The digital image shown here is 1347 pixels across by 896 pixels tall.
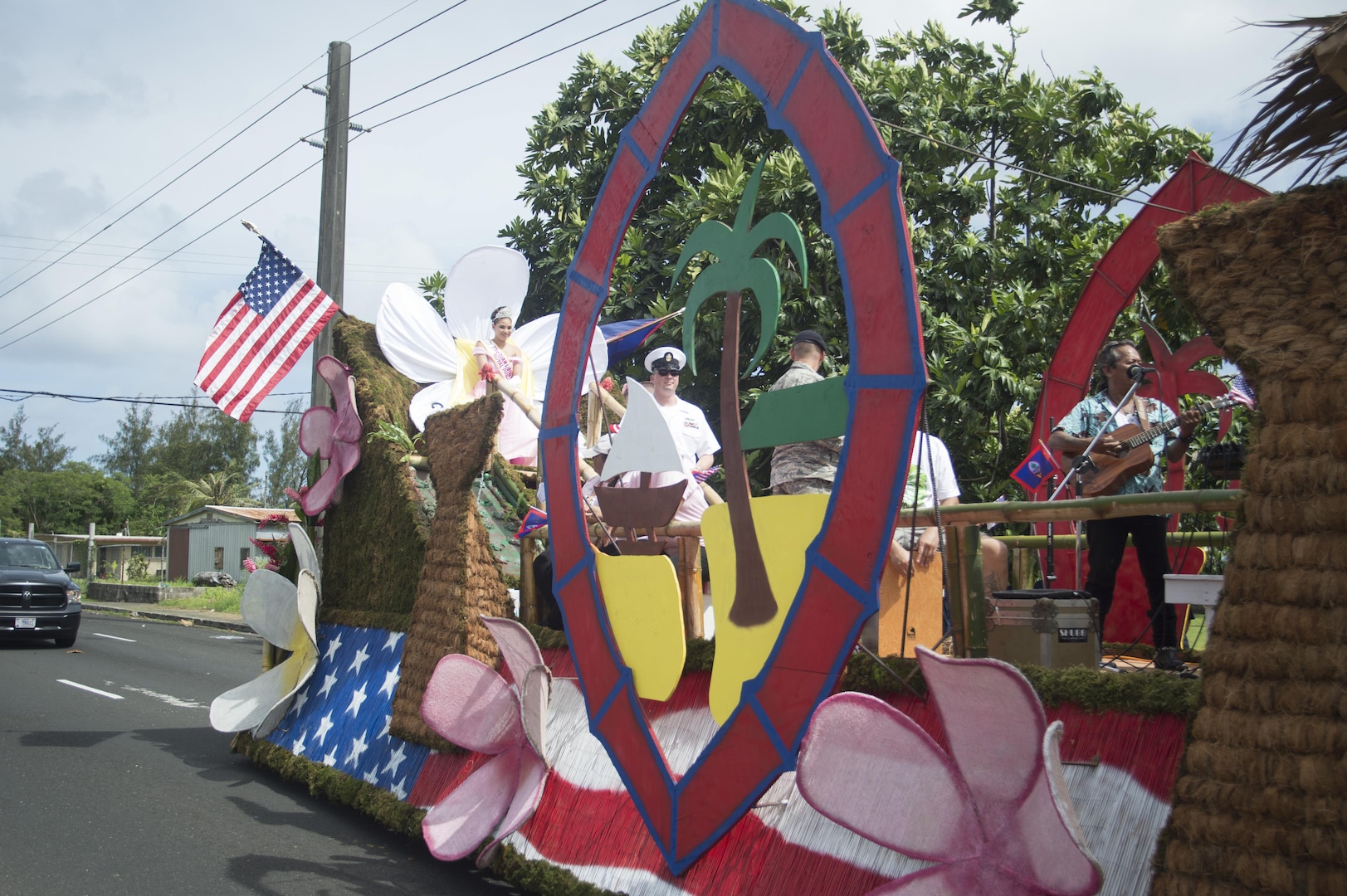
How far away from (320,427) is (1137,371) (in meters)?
5.12

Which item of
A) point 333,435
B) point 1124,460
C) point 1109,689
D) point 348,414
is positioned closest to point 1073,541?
point 1124,460

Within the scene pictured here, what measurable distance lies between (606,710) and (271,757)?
3.47 m

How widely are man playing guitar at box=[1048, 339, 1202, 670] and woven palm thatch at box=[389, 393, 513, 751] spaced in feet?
9.16

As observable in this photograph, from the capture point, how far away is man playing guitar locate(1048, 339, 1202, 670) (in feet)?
14.3

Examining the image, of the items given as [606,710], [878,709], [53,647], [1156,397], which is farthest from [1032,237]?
[53,647]

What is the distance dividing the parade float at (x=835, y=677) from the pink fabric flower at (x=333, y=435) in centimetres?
90

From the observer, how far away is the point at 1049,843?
8.36 ft

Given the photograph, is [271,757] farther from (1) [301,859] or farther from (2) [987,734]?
(2) [987,734]

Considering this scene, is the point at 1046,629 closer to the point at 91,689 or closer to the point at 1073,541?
the point at 1073,541

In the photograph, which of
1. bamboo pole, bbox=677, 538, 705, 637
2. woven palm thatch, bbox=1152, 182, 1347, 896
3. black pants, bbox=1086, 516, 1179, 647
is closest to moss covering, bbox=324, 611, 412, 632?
bamboo pole, bbox=677, 538, 705, 637

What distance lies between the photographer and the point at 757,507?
3627mm

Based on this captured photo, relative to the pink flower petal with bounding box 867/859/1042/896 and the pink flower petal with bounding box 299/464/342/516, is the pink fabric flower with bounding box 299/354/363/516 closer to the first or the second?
the pink flower petal with bounding box 299/464/342/516

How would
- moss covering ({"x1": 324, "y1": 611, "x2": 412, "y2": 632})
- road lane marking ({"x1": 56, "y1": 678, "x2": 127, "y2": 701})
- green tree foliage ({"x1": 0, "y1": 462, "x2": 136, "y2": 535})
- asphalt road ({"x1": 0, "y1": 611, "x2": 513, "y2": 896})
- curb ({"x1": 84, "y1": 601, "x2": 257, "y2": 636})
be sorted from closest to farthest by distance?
asphalt road ({"x1": 0, "y1": 611, "x2": 513, "y2": 896})
moss covering ({"x1": 324, "y1": 611, "x2": 412, "y2": 632})
road lane marking ({"x1": 56, "y1": 678, "x2": 127, "y2": 701})
curb ({"x1": 84, "y1": 601, "x2": 257, "y2": 636})
green tree foliage ({"x1": 0, "y1": 462, "x2": 136, "y2": 535})

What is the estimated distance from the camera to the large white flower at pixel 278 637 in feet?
22.1
